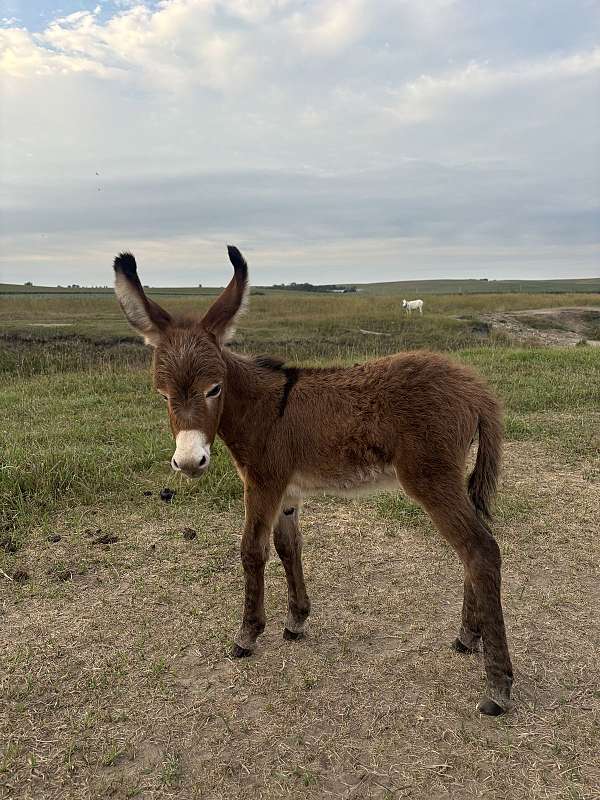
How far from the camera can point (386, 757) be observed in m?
2.97

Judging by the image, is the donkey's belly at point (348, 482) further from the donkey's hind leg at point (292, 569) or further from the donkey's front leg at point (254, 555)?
the donkey's hind leg at point (292, 569)

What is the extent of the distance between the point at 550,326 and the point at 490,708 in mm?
32676

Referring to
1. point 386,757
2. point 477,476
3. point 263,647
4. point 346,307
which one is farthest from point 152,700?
point 346,307

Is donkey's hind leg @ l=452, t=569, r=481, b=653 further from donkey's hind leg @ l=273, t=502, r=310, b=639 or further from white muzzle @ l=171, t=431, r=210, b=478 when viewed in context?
white muzzle @ l=171, t=431, r=210, b=478

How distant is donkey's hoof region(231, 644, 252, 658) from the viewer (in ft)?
12.8

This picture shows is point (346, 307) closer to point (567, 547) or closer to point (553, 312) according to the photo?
point (553, 312)

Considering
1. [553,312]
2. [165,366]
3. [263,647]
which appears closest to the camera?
[165,366]

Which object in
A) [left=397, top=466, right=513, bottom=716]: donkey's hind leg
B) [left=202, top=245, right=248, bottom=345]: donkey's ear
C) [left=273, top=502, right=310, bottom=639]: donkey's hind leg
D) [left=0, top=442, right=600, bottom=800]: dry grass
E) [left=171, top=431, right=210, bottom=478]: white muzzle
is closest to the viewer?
[left=0, top=442, right=600, bottom=800]: dry grass

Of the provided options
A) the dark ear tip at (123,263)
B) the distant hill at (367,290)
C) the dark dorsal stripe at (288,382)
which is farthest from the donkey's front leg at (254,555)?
the distant hill at (367,290)

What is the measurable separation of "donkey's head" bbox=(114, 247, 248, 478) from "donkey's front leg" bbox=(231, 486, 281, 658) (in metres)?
0.68

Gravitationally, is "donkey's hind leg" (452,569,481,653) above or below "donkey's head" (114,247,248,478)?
below

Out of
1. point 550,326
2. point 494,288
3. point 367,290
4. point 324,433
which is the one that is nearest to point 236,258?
point 324,433

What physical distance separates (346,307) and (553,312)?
14331 millimetres

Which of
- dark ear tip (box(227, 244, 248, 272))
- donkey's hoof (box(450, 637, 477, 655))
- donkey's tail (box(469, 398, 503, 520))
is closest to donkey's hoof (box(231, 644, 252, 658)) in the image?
donkey's hoof (box(450, 637, 477, 655))
